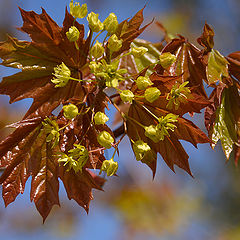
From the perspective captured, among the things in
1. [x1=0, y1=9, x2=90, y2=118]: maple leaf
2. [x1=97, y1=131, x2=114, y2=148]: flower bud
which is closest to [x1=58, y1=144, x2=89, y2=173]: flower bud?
[x1=97, y1=131, x2=114, y2=148]: flower bud

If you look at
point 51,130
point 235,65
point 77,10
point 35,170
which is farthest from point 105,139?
point 235,65

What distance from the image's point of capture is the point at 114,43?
106cm

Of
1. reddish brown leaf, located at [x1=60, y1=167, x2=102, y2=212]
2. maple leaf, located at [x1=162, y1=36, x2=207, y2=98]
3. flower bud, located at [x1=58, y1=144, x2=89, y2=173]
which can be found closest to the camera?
flower bud, located at [x1=58, y1=144, x2=89, y2=173]

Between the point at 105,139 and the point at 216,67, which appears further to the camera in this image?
the point at 216,67

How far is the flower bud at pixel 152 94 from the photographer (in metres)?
1.02

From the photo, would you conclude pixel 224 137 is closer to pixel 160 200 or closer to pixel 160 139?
pixel 160 139

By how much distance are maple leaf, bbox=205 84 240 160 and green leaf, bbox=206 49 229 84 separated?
1.5 inches

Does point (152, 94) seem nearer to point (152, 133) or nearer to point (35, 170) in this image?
point (152, 133)

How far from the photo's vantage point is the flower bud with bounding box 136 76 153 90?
103 centimetres

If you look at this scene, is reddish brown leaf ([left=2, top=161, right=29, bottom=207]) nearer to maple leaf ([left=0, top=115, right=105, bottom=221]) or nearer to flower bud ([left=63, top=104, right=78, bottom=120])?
maple leaf ([left=0, top=115, right=105, bottom=221])

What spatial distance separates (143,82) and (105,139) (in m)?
0.20

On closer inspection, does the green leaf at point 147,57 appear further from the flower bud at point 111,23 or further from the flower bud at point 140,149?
the flower bud at point 140,149

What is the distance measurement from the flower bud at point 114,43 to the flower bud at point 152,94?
162 millimetres

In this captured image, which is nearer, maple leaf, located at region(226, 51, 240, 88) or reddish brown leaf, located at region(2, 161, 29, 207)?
reddish brown leaf, located at region(2, 161, 29, 207)
